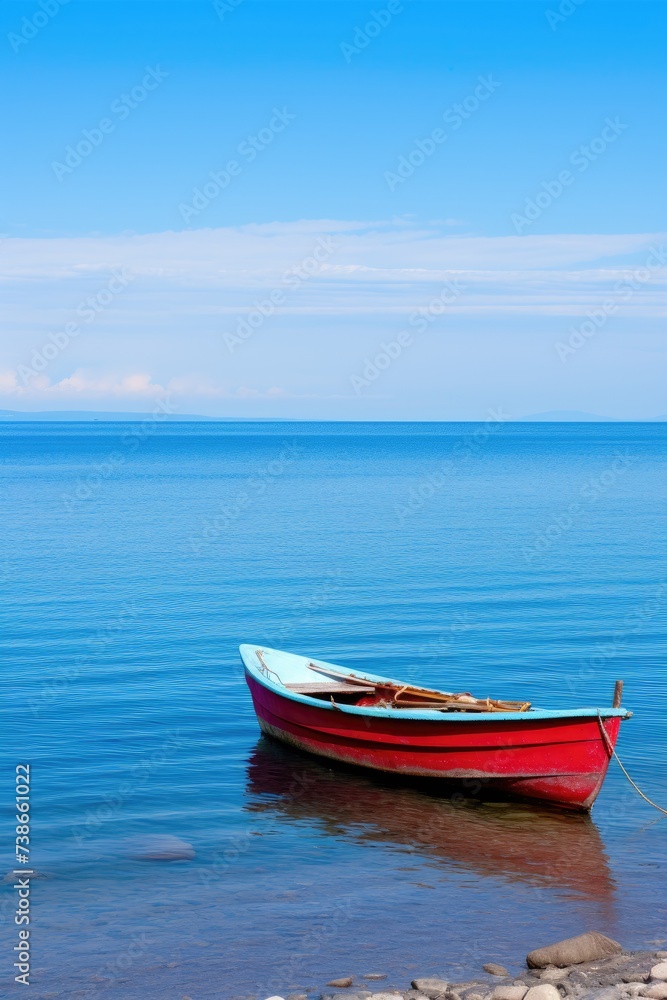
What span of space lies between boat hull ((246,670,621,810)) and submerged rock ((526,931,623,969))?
13.8 feet

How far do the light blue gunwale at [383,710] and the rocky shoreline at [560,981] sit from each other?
160 inches

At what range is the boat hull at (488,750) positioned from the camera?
51.5 feet

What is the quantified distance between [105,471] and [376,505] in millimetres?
53450

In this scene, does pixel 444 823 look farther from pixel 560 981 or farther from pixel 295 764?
pixel 560 981

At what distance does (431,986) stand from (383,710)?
662 cm

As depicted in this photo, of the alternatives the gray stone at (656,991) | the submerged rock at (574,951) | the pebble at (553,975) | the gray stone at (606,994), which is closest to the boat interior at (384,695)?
the submerged rock at (574,951)

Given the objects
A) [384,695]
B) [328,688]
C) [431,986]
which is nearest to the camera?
[431,986]

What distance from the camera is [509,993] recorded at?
1031cm

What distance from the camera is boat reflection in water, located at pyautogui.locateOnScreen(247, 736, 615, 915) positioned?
14.1 meters

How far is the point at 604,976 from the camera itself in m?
Result: 10.8

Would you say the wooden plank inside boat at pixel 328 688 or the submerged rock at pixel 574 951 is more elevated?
the wooden plank inside boat at pixel 328 688

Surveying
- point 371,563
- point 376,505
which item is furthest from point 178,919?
point 376,505

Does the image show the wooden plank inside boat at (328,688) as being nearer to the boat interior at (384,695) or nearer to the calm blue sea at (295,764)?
the boat interior at (384,695)

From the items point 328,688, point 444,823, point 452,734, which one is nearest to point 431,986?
point 444,823
